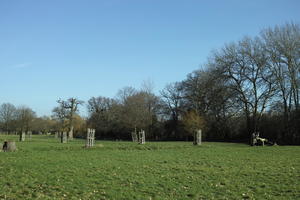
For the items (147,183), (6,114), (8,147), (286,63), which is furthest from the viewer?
(6,114)

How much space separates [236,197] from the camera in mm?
7816

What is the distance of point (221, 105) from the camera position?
4700 centimetres

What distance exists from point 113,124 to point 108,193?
5811 cm

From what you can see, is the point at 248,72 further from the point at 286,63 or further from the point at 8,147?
the point at 8,147

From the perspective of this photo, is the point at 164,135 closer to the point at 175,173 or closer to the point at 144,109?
the point at 144,109

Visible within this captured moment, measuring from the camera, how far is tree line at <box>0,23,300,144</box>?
3759 cm

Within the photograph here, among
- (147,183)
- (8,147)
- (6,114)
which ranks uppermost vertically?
(6,114)

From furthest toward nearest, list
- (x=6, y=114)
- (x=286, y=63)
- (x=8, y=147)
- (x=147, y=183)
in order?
(x=6, y=114) → (x=286, y=63) → (x=8, y=147) → (x=147, y=183)

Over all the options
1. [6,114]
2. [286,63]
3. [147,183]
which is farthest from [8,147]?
[6,114]

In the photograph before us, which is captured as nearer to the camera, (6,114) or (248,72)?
(248,72)

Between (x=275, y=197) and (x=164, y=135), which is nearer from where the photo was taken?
(x=275, y=197)

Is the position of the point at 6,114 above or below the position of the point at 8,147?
above

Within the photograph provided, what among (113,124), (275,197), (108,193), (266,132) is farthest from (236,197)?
(113,124)

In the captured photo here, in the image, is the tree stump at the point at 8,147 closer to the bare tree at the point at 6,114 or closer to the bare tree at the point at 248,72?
the bare tree at the point at 248,72
